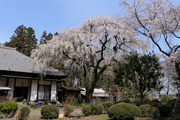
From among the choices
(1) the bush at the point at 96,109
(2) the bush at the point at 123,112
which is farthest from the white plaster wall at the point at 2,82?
(2) the bush at the point at 123,112

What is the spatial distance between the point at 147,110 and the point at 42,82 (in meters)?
11.3

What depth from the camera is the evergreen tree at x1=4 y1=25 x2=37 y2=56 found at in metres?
32.9

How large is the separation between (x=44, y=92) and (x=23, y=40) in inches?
805

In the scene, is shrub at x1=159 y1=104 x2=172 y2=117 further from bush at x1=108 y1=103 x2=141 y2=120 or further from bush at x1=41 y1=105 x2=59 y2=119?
bush at x1=41 y1=105 x2=59 y2=119

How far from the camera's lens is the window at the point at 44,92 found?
17.3 meters

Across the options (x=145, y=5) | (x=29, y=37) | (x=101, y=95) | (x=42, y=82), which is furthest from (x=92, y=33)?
(x=29, y=37)

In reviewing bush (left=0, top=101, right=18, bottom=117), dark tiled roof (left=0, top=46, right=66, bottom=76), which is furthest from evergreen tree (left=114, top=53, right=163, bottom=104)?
dark tiled roof (left=0, top=46, right=66, bottom=76)

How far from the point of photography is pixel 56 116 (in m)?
9.17

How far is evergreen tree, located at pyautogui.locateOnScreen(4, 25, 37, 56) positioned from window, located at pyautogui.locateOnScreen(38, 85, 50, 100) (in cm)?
1648

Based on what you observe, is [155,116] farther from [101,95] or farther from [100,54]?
[101,95]

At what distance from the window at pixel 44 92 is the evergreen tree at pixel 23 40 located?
54.1ft

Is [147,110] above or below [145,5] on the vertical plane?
below

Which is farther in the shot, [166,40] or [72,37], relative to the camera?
[72,37]

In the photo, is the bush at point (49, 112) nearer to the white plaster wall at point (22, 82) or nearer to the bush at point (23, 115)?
the bush at point (23, 115)
